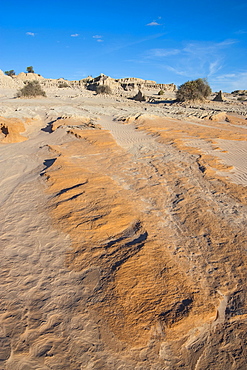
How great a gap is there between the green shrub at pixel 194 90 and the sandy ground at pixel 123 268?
66.3 ft

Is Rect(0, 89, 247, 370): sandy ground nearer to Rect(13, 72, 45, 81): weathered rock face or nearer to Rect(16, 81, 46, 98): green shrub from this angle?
Rect(16, 81, 46, 98): green shrub

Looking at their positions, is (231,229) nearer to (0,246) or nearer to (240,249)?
(240,249)

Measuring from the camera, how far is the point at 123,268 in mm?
2506

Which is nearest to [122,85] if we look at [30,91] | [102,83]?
[102,83]

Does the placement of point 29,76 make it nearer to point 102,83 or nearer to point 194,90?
point 102,83

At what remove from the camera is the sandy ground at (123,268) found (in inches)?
72.4

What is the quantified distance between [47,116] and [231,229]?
42.8ft

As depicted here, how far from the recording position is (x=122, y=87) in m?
45.9

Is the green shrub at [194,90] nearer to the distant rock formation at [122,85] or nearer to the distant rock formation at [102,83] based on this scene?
the distant rock formation at [102,83]

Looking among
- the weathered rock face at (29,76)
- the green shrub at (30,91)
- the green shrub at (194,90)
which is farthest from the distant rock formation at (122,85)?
the green shrub at (194,90)

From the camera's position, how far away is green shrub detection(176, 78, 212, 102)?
23.2m

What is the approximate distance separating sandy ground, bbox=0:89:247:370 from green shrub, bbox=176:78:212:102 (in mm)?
20211

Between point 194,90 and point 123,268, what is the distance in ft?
79.0

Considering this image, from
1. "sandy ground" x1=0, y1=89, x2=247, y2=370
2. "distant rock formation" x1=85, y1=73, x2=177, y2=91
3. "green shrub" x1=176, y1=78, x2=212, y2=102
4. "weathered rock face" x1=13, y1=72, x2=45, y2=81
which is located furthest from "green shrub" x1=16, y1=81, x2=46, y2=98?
"weathered rock face" x1=13, y1=72, x2=45, y2=81
